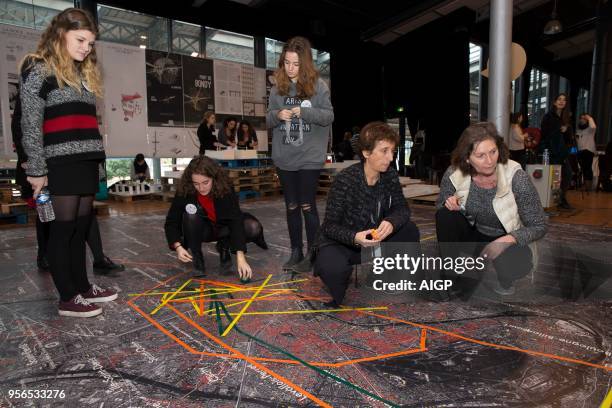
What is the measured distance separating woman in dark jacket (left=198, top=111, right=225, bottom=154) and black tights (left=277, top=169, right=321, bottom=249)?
15.7 feet

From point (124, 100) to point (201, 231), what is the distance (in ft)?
21.2

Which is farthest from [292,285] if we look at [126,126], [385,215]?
[126,126]

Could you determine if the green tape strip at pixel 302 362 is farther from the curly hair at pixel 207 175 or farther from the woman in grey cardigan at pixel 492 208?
the woman in grey cardigan at pixel 492 208

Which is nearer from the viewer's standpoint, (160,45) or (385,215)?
(385,215)

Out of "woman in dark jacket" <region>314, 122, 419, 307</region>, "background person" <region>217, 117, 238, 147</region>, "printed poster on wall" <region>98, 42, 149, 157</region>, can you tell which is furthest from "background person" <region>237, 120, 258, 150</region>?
"woman in dark jacket" <region>314, 122, 419, 307</region>

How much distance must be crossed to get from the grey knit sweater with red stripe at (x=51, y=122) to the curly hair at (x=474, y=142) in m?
1.87

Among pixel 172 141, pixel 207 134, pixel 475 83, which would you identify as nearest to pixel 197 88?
pixel 172 141

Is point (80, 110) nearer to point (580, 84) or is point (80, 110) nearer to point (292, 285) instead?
point (292, 285)

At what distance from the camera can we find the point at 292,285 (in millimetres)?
2477

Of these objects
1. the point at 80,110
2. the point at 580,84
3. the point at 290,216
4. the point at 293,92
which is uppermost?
the point at 580,84

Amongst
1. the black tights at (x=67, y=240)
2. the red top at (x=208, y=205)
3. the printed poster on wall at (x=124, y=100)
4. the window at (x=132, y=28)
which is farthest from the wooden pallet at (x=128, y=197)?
the black tights at (x=67, y=240)

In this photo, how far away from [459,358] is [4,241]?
4.41 meters

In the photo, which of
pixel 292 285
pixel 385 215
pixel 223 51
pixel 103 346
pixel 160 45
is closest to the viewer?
pixel 103 346

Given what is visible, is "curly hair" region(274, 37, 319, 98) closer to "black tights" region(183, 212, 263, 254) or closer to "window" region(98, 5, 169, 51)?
"black tights" region(183, 212, 263, 254)
